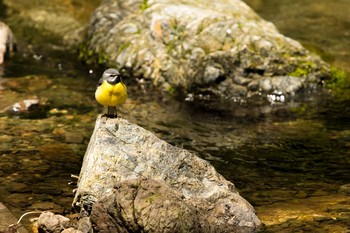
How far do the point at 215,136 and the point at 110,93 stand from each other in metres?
3.87

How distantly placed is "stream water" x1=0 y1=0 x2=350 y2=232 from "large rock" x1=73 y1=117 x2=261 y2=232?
2.07 feet

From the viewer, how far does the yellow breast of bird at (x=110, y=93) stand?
9.55 meters

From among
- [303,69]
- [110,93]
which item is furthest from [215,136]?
[110,93]

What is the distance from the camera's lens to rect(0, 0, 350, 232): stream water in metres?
9.67

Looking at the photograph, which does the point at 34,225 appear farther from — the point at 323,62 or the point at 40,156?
the point at 323,62

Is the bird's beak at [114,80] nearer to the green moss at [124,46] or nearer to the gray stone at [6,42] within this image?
the green moss at [124,46]

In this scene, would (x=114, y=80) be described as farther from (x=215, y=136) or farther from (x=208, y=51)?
(x=208, y=51)

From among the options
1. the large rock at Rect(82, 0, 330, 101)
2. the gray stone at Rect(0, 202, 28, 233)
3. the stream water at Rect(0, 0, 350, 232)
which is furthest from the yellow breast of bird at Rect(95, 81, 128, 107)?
the large rock at Rect(82, 0, 330, 101)

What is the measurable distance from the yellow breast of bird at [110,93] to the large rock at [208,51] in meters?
5.91

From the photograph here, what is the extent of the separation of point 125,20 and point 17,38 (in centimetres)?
384

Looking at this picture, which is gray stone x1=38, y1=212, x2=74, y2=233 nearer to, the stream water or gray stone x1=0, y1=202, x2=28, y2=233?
gray stone x1=0, y1=202, x2=28, y2=233

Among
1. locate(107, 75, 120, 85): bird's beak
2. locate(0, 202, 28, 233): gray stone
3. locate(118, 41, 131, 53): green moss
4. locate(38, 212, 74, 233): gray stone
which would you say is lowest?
locate(0, 202, 28, 233): gray stone

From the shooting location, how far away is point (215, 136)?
42.7 ft

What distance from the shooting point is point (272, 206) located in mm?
9422
